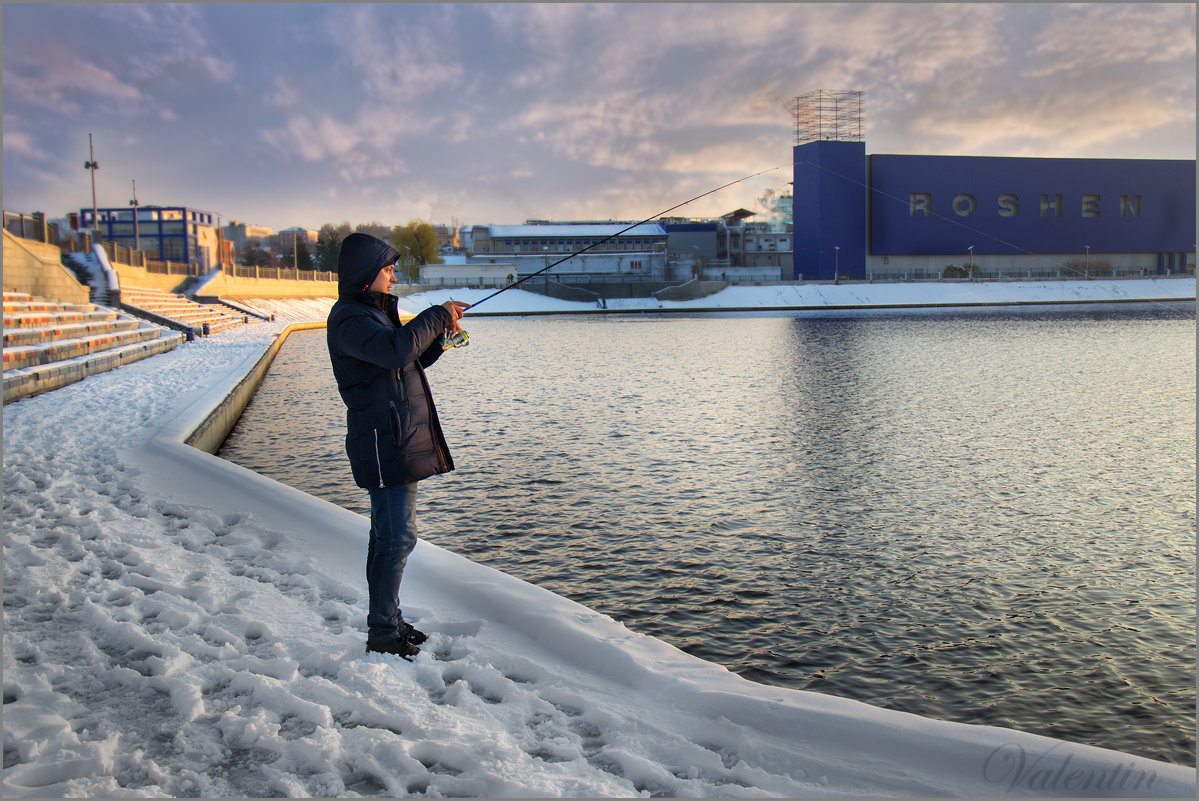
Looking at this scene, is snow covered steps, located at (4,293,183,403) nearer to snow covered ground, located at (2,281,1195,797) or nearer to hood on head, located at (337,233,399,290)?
snow covered ground, located at (2,281,1195,797)

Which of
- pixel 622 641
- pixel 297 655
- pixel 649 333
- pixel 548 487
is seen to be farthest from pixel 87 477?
pixel 649 333

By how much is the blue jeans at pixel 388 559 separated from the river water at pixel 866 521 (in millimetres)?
1654

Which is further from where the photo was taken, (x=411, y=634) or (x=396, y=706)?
(x=411, y=634)

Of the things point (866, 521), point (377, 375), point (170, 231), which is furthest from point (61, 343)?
point (170, 231)

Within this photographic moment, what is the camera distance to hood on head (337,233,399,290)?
375 centimetres

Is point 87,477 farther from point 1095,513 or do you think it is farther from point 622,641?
point 1095,513

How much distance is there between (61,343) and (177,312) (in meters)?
17.4

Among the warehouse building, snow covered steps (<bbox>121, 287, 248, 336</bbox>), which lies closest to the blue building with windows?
snow covered steps (<bbox>121, 287, 248, 336</bbox>)

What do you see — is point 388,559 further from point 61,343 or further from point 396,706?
point 61,343

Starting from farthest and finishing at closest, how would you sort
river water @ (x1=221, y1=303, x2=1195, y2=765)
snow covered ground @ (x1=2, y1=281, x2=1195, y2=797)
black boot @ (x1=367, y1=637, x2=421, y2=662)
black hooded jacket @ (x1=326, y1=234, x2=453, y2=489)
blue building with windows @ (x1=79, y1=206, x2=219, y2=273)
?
blue building with windows @ (x1=79, y1=206, x2=219, y2=273), river water @ (x1=221, y1=303, x2=1195, y2=765), black boot @ (x1=367, y1=637, x2=421, y2=662), black hooded jacket @ (x1=326, y1=234, x2=453, y2=489), snow covered ground @ (x1=2, y1=281, x2=1195, y2=797)

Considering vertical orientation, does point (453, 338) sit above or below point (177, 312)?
below

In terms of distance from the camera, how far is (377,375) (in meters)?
3.70

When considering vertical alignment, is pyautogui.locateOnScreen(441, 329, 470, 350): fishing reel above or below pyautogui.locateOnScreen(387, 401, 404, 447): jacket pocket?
above

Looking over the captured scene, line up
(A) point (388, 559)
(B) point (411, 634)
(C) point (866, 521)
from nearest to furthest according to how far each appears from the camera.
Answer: (A) point (388, 559) → (B) point (411, 634) → (C) point (866, 521)
